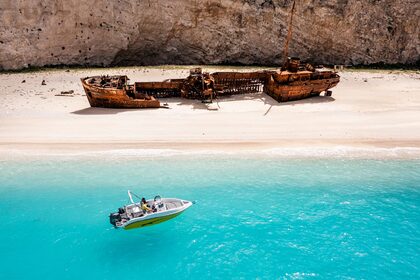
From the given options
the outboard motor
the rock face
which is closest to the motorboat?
the outboard motor

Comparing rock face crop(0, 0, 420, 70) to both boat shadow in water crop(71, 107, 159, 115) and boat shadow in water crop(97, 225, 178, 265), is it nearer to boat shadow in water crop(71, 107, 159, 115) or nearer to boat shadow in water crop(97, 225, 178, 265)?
boat shadow in water crop(71, 107, 159, 115)

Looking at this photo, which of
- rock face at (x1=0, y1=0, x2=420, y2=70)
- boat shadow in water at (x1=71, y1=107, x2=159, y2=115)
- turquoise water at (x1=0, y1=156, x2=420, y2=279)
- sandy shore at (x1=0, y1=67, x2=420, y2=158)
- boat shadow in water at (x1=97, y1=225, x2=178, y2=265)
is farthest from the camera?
rock face at (x1=0, y1=0, x2=420, y2=70)

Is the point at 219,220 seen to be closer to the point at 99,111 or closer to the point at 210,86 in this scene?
the point at 99,111

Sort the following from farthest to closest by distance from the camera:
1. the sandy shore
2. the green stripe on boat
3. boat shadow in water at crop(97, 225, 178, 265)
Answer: the sandy shore, the green stripe on boat, boat shadow in water at crop(97, 225, 178, 265)

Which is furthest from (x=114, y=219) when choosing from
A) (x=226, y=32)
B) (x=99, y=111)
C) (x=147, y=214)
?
(x=226, y=32)

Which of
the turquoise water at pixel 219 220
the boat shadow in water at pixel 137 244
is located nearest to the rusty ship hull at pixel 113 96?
the turquoise water at pixel 219 220

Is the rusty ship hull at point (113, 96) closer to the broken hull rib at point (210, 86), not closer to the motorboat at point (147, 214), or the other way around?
the broken hull rib at point (210, 86)
